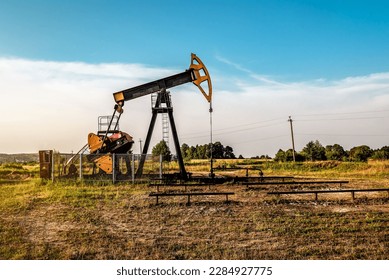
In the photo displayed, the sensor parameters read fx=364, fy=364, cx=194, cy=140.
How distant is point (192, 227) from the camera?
6727mm

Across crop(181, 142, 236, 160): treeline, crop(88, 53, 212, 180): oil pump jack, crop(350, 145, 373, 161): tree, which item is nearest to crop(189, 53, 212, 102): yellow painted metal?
crop(88, 53, 212, 180): oil pump jack

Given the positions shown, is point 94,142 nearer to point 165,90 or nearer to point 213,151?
point 165,90

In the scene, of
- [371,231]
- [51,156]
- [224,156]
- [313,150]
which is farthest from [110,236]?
[224,156]

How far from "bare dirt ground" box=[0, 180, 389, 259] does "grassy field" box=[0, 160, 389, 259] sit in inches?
0.6

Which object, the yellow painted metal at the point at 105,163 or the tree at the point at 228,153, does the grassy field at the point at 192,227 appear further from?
the tree at the point at 228,153

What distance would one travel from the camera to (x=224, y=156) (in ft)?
237

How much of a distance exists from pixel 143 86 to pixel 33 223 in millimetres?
8903

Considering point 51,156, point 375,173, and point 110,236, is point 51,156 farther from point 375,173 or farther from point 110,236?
point 375,173

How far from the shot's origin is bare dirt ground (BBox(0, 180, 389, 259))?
17.1 feet

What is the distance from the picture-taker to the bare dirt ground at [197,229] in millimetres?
5227

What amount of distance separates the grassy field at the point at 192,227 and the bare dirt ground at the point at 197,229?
14mm

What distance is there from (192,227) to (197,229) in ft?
0.62

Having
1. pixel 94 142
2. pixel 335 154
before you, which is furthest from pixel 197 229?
pixel 335 154

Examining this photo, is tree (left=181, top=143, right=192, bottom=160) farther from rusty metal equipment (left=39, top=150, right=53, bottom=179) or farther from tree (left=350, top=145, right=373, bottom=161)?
rusty metal equipment (left=39, top=150, right=53, bottom=179)
